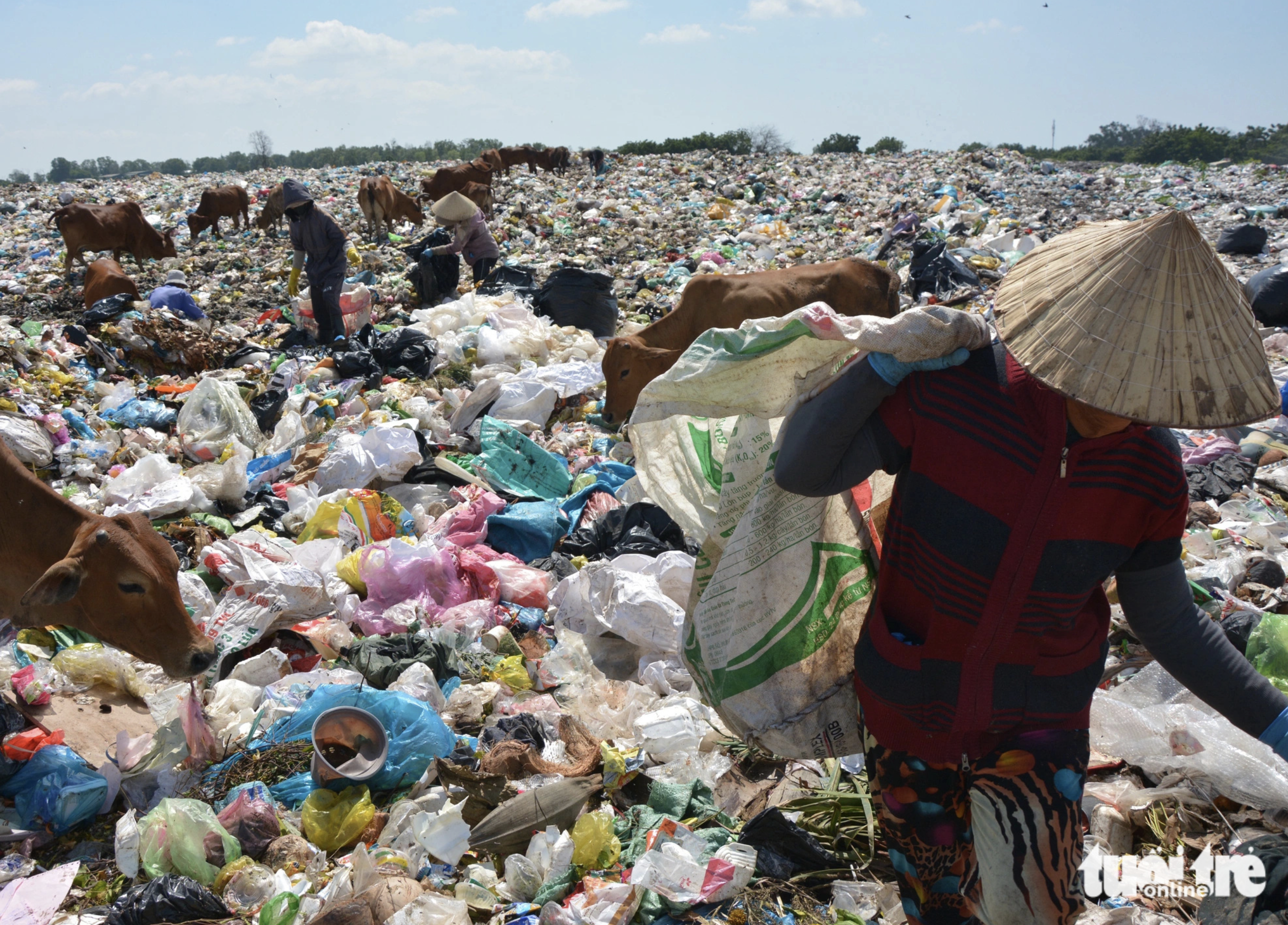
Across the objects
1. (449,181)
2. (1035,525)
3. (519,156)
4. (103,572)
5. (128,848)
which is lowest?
(128,848)

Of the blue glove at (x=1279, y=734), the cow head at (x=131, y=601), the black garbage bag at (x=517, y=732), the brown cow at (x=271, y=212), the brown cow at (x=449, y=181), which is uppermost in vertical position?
the brown cow at (x=449, y=181)

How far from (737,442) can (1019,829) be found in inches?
41.5

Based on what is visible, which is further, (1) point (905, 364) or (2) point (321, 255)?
(2) point (321, 255)

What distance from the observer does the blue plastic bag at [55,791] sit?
9.87 ft

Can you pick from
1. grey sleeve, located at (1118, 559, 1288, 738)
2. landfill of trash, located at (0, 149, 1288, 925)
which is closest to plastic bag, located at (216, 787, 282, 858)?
landfill of trash, located at (0, 149, 1288, 925)

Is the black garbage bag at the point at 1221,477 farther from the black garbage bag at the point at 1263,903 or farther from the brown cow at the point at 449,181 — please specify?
the brown cow at the point at 449,181

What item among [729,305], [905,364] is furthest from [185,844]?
[729,305]

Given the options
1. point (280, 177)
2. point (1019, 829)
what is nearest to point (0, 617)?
point (1019, 829)

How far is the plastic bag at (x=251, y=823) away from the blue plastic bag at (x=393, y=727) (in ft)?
1.07

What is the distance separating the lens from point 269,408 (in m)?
6.76

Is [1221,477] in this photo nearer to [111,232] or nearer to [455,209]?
[455,209]

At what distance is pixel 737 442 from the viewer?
2.15 meters

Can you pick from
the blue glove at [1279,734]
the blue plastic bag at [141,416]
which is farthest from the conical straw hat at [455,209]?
the blue glove at [1279,734]

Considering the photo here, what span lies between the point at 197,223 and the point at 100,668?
15.0 m
